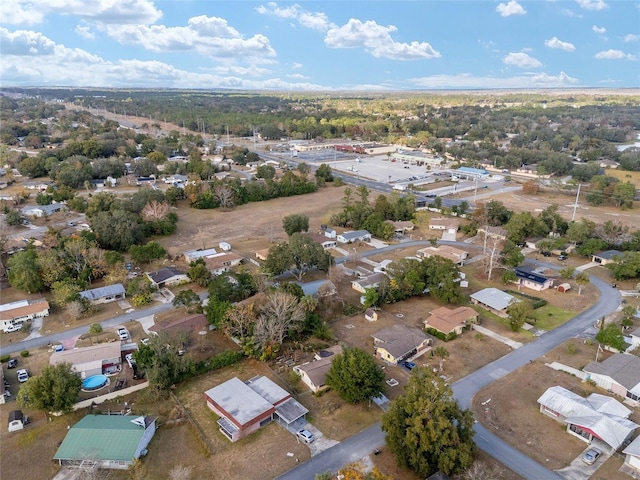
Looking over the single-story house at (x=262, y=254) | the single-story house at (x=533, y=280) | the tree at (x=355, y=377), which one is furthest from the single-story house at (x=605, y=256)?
the single-story house at (x=262, y=254)

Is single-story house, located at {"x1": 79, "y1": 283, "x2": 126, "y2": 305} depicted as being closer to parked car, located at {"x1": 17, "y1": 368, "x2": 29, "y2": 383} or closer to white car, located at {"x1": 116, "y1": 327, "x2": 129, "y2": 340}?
white car, located at {"x1": 116, "y1": 327, "x2": 129, "y2": 340}

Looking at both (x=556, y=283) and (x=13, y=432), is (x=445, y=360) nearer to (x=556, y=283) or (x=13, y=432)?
(x=556, y=283)

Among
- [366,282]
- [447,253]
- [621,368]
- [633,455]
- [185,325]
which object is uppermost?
[447,253]

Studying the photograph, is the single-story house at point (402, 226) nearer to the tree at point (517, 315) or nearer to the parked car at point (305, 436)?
the tree at point (517, 315)

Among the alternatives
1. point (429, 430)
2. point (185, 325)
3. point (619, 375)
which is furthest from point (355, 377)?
point (619, 375)

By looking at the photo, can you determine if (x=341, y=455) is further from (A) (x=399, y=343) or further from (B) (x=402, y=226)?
(B) (x=402, y=226)

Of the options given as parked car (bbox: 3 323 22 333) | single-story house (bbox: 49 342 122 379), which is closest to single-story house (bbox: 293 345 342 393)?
single-story house (bbox: 49 342 122 379)
